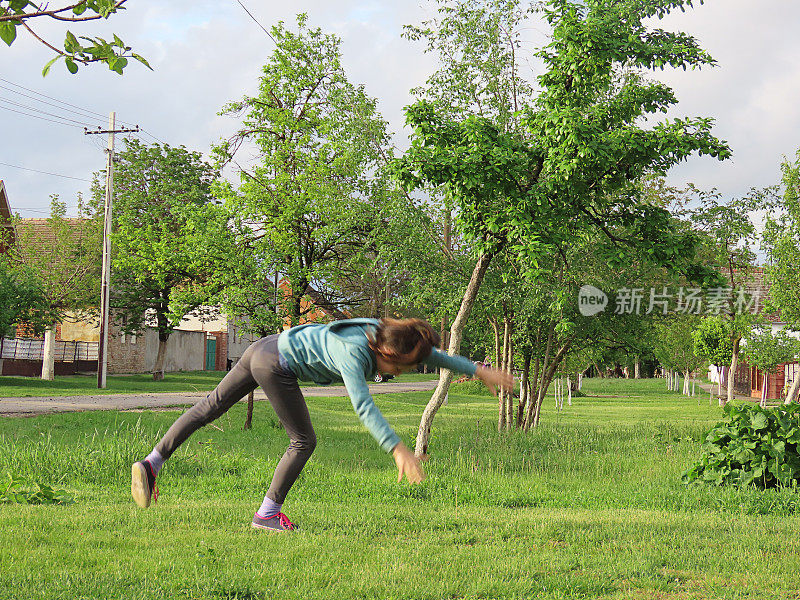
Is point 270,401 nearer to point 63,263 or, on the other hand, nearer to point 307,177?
point 307,177

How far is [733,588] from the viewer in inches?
173

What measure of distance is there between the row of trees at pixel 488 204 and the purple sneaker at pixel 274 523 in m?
5.10

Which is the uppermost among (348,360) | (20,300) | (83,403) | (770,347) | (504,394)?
(20,300)

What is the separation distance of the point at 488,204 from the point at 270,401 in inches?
256

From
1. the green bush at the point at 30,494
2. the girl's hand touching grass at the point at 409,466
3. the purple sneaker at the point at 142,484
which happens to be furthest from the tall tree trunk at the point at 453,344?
the girl's hand touching grass at the point at 409,466

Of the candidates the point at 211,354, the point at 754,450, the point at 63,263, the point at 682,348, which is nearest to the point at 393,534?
the point at 754,450

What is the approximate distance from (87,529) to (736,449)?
6.62 metres

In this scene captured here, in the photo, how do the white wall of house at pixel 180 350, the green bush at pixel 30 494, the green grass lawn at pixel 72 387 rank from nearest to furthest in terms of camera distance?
1. the green bush at pixel 30 494
2. the green grass lawn at pixel 72 387
3. the white wall of house at pixel 180 350

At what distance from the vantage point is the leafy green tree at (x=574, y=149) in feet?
31.5

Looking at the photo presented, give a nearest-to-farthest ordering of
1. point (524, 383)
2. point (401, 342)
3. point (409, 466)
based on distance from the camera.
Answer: point (409, 466) → point (401, 342) → point (524, 383)

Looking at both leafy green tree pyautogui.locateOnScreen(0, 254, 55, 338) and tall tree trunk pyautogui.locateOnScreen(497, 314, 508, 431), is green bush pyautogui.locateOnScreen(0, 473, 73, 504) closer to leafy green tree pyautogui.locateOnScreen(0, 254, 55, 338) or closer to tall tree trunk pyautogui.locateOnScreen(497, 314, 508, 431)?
tall tree trunk pyautogui.locateOnScreen(497, 314, 508, 431)

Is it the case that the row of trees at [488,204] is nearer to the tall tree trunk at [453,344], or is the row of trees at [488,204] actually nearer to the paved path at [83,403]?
the tall tree trunk at [453,344]

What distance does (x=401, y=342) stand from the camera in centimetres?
441

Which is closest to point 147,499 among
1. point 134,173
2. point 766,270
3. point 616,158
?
point 616,158
